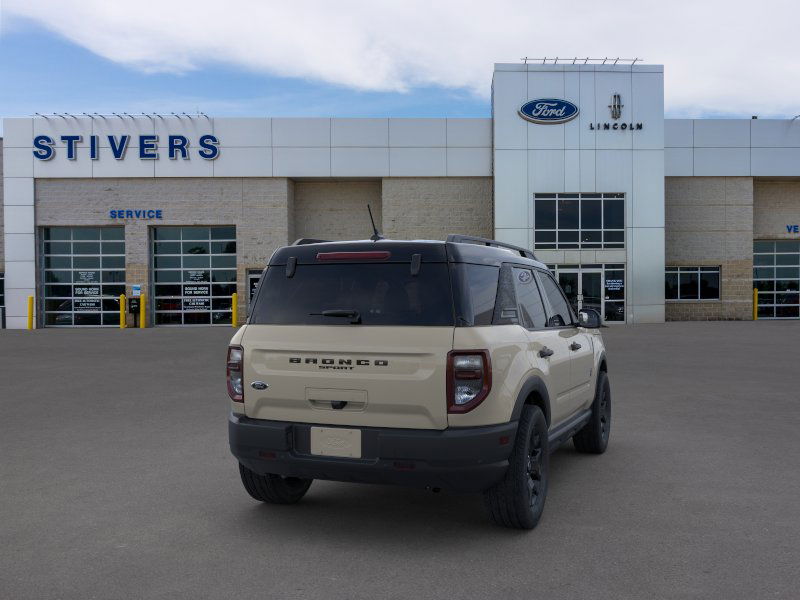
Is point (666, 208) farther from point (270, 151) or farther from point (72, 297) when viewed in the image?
point (72, 297)

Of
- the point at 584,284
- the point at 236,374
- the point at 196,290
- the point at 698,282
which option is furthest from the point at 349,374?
the point at 698,282

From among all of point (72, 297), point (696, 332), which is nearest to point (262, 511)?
point (696, 332)

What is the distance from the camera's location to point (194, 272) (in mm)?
30109

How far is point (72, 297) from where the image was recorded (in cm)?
3006

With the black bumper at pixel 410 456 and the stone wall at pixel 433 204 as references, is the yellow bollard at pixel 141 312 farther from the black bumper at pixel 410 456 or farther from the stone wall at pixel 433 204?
the black bumper at pixel 410 456

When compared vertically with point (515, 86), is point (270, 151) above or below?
below

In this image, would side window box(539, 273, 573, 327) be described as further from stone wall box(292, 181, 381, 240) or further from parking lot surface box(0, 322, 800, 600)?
stone wall box(292, 181, 381, 240)

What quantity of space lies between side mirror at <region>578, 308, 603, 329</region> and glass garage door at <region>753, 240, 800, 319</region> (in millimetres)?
29119

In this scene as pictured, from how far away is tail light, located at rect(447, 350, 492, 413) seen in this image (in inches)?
158

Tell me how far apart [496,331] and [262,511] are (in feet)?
6.87

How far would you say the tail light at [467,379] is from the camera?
4.00 meters

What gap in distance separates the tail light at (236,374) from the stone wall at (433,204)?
83.2 ft

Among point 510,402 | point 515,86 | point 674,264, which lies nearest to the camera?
point 510,402

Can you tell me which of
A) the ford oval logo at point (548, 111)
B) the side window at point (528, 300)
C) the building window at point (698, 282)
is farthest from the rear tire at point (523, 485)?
the building window at point (698, 282)
